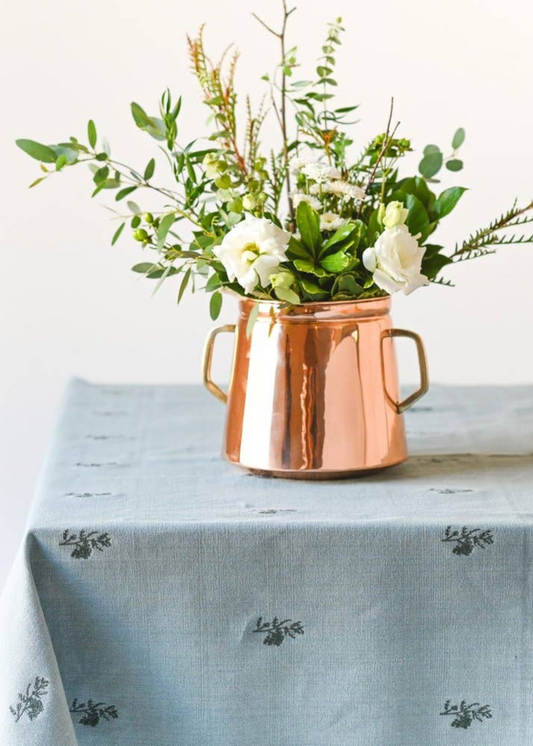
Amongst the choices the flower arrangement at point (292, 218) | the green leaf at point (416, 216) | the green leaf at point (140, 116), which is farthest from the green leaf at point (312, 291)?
the green leaf at point (140, 116)

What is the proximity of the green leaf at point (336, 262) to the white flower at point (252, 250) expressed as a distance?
0.05 m

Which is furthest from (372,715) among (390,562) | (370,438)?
(370,438)

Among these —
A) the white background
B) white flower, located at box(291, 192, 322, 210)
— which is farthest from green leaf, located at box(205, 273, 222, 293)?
the white background

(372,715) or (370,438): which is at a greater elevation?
(370,438)

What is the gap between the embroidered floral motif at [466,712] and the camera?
878 mm

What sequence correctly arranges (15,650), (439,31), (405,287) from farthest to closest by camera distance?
(439,31), (405,287), (15,650)

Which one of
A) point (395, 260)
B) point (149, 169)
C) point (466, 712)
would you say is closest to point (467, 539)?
point (466, 712)

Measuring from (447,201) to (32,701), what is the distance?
0.59 m

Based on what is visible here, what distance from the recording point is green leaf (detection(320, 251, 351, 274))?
94cm

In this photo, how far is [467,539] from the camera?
0.88 m

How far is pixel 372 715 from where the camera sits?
2.88 feet

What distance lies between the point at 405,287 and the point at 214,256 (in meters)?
0.18

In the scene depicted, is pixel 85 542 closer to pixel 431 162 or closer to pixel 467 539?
pixel 467 539

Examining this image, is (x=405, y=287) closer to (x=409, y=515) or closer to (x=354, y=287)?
(x=354, y=287)
